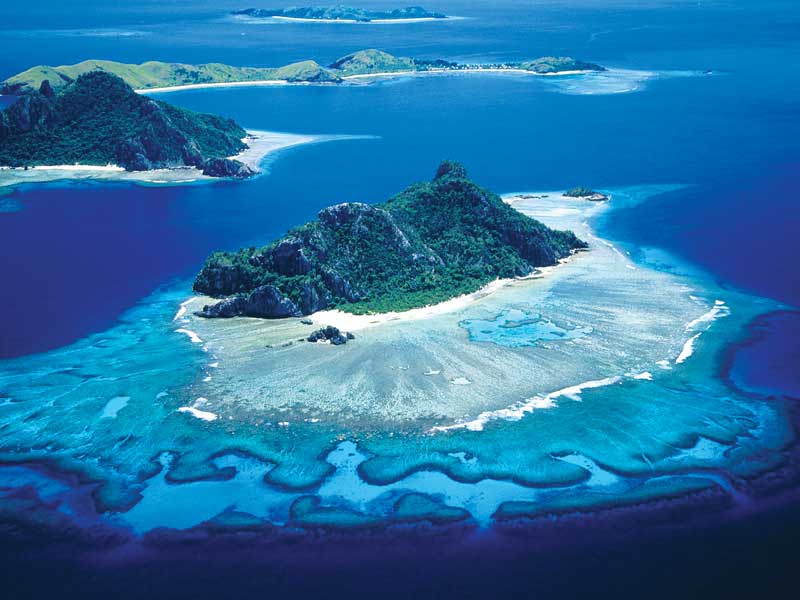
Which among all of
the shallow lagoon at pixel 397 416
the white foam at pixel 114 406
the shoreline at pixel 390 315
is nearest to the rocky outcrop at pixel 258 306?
the shallow lagoon at pixel 397 416

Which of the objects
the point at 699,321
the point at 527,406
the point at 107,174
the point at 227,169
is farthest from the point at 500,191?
the point at 107,174

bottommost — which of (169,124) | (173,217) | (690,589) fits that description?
(690,589)

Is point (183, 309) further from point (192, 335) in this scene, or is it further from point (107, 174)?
point (107, 174)

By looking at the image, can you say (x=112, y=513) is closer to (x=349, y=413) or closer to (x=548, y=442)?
(x=349, y=413)

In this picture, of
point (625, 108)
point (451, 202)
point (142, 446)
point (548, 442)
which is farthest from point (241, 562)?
point (625, 108)

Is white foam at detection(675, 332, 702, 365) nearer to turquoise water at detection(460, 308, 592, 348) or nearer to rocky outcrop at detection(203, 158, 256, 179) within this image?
turquoise water at detection(460, 308, 592, 348)
